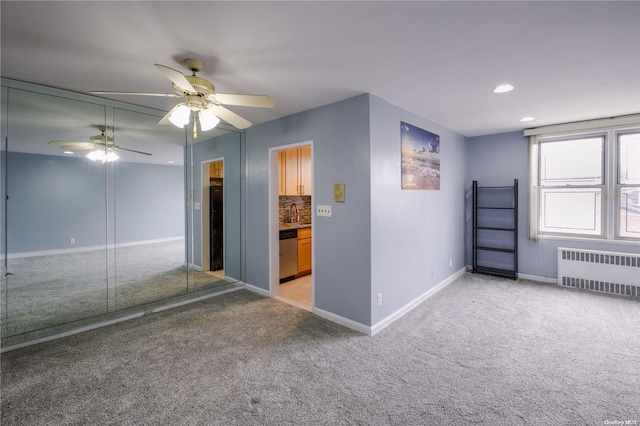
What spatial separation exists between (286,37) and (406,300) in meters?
3.07

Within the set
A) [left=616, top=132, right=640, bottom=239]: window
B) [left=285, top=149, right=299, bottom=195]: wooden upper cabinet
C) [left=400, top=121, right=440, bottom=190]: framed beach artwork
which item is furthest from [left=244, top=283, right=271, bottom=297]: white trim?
[left=616, top=132, right=640, bottom=239]: window

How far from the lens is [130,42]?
77.3 inches

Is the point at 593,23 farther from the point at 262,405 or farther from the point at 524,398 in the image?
the point at 262,405

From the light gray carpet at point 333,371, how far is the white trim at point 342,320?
0.10 meters

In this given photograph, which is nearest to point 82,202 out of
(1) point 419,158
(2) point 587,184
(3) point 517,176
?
(1) point 419,158

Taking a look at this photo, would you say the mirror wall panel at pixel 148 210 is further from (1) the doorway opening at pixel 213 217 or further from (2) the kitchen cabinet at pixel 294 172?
(2) the kitchen cabinet at pixel 294 172

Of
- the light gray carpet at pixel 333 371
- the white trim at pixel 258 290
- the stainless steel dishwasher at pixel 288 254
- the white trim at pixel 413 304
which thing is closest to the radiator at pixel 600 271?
the light gray carpet at pixel 333 371

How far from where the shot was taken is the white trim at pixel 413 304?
3.06m

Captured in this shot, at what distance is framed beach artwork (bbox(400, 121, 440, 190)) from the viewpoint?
349 centimetres

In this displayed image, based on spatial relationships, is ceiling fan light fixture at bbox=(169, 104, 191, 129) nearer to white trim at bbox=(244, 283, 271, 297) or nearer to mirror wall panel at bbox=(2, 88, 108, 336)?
mirror wall panel at bbox=(2, 88, 108, 336)

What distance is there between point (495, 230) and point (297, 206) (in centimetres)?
365

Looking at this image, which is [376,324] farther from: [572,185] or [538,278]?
[572,185]

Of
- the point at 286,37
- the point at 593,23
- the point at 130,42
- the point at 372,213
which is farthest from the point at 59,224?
the point at 593,23

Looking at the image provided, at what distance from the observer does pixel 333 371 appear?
2334 millimetres
